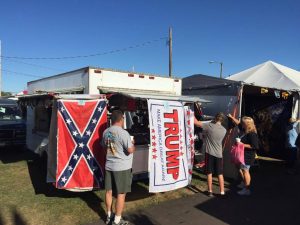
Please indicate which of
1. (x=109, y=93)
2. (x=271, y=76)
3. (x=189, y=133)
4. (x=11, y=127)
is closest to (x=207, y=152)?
(x=189, y=133)

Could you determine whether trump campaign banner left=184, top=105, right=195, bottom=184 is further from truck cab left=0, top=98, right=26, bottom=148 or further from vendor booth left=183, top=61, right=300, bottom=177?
truck cab left=0, top=98, right=26, bottom=148

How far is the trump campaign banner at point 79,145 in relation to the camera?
6105 millimetres

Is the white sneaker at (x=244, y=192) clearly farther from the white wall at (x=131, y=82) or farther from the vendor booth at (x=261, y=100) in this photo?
the white wall at (x=131, y=82)

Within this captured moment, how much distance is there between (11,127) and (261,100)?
9.25m

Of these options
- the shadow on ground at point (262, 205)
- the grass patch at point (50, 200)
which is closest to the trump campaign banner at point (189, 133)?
the grass patch at point (50, 200)

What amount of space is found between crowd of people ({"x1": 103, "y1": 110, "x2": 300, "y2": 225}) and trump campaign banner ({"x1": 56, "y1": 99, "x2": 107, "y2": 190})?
587 mm

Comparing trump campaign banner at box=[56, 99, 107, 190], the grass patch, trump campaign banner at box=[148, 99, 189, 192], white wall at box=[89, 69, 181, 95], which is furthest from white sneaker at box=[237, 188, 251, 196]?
white wall at box=[89, 69, 181, 95]

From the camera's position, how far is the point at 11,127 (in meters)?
11.4

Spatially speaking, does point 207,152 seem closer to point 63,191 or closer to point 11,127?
Answer: point 63,191

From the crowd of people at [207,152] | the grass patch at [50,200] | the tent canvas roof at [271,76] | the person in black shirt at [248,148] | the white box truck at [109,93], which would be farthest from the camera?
the tent canvas roof at [271,76]

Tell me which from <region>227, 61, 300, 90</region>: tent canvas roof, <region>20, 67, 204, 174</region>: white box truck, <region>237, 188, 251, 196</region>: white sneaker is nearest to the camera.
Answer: <region>20, 67, 204, 174</region>: white box truck

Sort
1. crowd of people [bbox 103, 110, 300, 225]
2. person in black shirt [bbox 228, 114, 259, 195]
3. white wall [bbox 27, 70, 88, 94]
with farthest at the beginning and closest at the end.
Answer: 1. white wall [bbox 27, 70, 88, 94]
2. person in black shirt [bbox 228, 114, 259, 195]
3. crowd of people [bbox 103, 110, 300, 225]

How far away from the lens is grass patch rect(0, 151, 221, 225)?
5.61m

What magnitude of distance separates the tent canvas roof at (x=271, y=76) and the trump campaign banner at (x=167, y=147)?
5.89 metres
